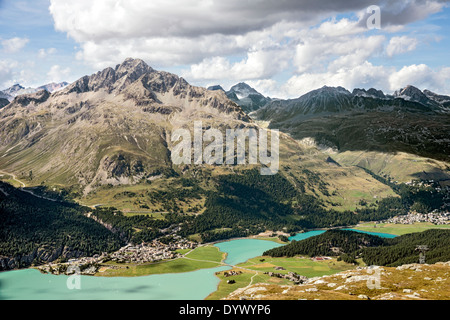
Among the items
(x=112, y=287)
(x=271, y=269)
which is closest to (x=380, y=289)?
(x=271, y=269)

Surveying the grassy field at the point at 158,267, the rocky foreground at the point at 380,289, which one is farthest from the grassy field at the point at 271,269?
the rocky foreground at the point at 380,289

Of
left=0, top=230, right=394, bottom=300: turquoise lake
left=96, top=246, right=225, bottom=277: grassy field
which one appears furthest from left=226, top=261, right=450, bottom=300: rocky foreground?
left=96, top=246, right=225, bottom=277: grassy field

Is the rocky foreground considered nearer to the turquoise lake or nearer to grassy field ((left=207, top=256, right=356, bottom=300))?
grassy field ((left=207, top=256, right=356, bottom=300))

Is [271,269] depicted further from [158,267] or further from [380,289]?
[380,289]

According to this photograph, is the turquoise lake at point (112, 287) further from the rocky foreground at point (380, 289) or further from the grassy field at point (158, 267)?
the rocky foreground at point (380, 289)
